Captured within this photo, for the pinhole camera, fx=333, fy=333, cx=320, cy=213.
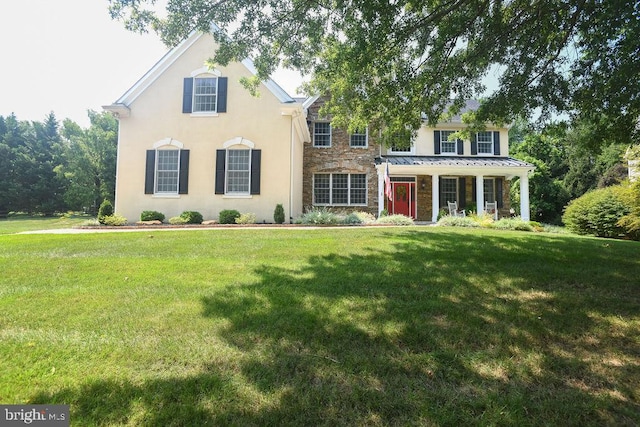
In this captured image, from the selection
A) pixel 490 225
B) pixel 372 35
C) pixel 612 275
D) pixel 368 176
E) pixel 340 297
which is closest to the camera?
pixel 340 297

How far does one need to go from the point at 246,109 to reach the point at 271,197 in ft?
13.0

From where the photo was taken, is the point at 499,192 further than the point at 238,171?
Yes

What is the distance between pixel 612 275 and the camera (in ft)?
17.4

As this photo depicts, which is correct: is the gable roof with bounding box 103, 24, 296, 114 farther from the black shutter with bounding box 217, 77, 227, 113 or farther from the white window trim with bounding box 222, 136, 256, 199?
the white window trim with bounding box 222, 136, 256, 199

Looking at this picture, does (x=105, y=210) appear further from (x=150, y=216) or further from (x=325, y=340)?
(x=325, y=340)

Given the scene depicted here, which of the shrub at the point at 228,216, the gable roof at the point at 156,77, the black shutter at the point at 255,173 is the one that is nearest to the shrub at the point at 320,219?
the black shutter at the point at 255,173

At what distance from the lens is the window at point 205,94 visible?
570 inches

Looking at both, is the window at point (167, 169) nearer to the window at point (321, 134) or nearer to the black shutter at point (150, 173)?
the black shutter at point (150, 173)

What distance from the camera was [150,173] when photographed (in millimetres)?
14328

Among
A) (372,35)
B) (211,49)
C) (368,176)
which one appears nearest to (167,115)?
(211,49)

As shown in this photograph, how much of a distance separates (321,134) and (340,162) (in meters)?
1.90

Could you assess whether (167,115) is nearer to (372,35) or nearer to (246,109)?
(246,109)

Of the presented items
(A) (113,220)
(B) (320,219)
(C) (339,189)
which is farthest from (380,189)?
(A) (113,220)

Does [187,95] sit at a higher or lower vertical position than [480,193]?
higher
